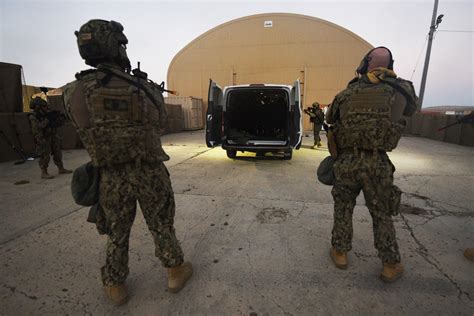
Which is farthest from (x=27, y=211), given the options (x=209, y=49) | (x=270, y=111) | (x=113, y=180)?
(x=209, y=49)

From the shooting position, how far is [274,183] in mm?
4426

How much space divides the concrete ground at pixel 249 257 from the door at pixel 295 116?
1482mm

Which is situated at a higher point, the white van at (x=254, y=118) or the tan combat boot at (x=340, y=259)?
the white van at (x=254, y=118)

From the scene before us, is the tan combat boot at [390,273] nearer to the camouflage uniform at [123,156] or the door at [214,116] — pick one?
the camouflage uniform at [123,156]

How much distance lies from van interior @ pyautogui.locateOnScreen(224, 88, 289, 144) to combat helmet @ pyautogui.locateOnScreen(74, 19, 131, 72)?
4859 millimetres

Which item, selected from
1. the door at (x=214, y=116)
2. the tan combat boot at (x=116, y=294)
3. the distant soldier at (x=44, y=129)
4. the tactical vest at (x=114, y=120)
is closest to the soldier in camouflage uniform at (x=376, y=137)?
the tactical vest at (x=114, y=120)

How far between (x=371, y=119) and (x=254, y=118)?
574cm

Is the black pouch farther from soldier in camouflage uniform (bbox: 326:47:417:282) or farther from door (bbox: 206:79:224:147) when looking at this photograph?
door (bbox: 206:79:224:147)

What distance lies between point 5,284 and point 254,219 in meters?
2.37

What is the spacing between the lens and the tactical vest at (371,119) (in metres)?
1.78

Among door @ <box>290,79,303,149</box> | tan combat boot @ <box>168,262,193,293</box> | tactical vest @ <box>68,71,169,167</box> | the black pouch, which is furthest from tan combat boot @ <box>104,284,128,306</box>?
door @ <box>290,79,303,149</box>

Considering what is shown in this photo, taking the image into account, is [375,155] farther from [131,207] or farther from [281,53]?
[281,53]

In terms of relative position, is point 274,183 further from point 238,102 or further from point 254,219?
point 238,102

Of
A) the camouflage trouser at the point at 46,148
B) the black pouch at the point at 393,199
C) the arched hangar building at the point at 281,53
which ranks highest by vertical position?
the arched hangar building at the point at 281,53
